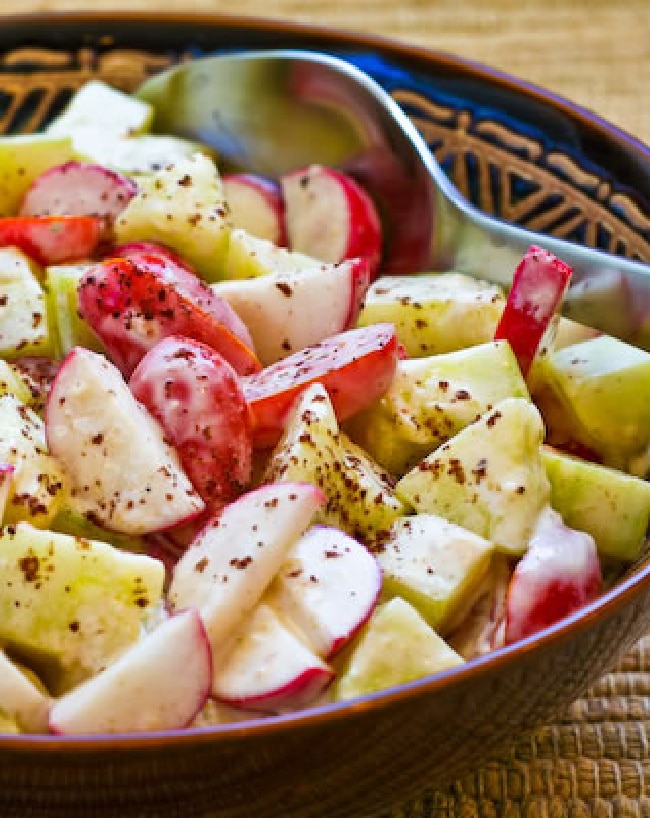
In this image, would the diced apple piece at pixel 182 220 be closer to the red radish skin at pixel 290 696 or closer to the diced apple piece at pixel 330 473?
the diced apple piece at pixel 330 473

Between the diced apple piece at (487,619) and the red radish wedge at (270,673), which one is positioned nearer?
the red radish wedge at (270,673)

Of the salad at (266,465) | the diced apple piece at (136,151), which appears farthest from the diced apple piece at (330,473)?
the diced apple piece at (136,151)

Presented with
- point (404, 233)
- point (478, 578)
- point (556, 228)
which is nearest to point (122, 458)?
point (478, 578)

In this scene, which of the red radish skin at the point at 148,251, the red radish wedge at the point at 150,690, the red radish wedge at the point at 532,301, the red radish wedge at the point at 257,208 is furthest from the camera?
the red radish wedge at the point at 257,208

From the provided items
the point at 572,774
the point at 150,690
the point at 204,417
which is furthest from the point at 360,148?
the point at 150,690

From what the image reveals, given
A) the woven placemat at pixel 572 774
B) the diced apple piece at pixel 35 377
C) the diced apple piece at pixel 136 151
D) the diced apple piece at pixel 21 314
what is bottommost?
the woven placemat at pixel 572 774

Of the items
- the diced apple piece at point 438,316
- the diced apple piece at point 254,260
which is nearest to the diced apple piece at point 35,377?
the diced apple piece at point 254,260

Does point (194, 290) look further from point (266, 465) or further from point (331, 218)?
point (331, 218)

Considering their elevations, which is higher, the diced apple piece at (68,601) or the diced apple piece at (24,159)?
the diced apple piece at (24,159)

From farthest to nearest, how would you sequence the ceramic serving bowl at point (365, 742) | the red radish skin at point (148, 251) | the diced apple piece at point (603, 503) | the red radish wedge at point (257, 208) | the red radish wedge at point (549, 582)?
the red radish wedge at point (257, 208) → the red radish skin at point (148, 251) → the diced apple piece at point (603, 503) → the red radish wedge at point (549, 582) → the ceramic serving bowl at point (365, 742)
